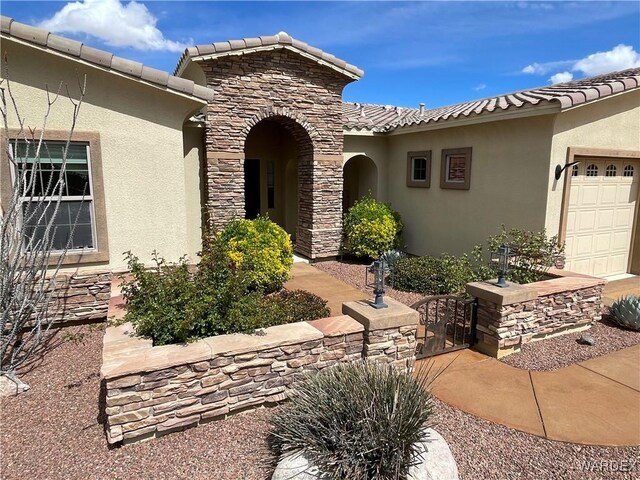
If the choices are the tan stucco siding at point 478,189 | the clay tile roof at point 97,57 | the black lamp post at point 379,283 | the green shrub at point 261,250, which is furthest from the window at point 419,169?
the black lamp post at point 379,283

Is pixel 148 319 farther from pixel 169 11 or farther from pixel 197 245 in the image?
pixel 169 11

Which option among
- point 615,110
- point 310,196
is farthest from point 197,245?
point 615,110

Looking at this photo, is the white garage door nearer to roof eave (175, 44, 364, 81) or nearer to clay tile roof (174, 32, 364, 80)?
roof eave (175, 44, 364, 81)

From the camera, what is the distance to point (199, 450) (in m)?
3.56

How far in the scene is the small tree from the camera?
4867 millimetres

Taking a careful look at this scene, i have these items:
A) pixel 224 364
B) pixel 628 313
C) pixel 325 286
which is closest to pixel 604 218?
pixel 628 313

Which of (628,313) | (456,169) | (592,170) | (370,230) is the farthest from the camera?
(370,230)

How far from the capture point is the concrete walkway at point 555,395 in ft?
12.9

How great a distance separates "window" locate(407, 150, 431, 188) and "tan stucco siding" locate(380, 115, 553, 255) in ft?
0.49

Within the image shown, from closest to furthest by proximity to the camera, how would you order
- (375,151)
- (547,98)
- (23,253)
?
(23,253)
(547,98)
(375,151)

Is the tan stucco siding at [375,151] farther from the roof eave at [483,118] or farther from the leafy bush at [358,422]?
the leafy bush at [358,422]

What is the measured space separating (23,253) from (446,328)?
6.32 m

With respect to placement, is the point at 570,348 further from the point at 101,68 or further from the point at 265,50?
the point at 265,50

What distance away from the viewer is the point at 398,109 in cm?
1612
